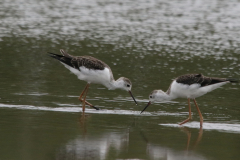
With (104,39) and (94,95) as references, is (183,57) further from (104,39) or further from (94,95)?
(94,95)

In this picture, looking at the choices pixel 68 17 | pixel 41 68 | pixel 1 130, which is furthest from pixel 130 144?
pixel 68 17

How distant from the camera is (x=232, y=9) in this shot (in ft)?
132

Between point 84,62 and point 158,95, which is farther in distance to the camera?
point 84,62

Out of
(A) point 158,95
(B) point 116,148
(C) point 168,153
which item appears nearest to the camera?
(C) point 168,153

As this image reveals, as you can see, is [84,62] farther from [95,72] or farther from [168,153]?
[168,153]

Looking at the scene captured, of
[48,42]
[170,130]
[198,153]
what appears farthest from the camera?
[48,42]

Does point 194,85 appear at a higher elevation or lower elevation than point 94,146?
higher

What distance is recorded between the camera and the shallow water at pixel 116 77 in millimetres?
10033

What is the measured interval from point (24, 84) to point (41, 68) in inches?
125

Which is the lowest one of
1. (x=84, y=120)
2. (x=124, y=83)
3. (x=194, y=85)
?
(x=84, y=120)

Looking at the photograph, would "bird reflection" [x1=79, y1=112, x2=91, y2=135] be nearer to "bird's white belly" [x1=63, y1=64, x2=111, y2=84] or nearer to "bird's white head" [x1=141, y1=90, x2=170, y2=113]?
"bird's white belly" [x1=63, y1=64, x2=111, y2=84]

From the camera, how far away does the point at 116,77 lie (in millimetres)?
18406

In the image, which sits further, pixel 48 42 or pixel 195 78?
pixel 48 42

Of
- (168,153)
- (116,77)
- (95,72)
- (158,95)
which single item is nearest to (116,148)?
(168,153)
